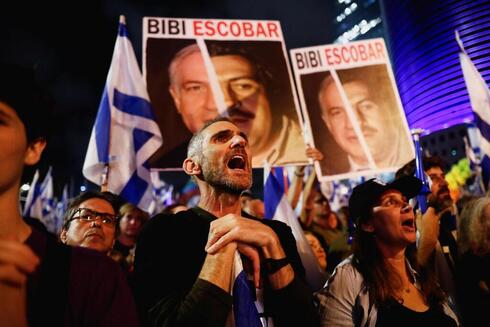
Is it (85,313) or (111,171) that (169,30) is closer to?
(111,171)

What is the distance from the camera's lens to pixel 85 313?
4.04 feet

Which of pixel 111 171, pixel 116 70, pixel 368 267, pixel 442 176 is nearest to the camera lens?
pixel 368 267

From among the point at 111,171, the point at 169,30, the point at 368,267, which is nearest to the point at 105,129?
the point at 111,171

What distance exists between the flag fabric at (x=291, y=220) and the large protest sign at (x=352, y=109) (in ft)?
4.36

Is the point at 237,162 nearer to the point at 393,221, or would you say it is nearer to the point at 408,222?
the point at 393,221

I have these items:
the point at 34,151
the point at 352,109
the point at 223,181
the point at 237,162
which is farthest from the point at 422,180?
the point at 34,151

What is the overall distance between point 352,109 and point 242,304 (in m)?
5.29

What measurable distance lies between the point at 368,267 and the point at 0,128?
8.76ft

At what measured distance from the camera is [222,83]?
19.5ft

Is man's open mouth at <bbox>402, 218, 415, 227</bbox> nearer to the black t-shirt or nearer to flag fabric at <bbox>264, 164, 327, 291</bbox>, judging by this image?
the black t-shirt

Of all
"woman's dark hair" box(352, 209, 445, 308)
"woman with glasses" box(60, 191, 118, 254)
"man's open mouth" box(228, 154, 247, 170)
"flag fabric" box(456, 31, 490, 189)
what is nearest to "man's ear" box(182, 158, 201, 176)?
"man's open mouth" box(228, 154, 247, 170)

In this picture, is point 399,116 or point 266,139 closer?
point 266,139

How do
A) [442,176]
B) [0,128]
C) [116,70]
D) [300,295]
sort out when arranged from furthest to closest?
[116,70]
[442,176]
[300,295]
[0,128]

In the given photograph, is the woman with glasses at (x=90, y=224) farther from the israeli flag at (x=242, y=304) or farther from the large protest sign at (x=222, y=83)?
the large protest sign at (x=222, y=83)
